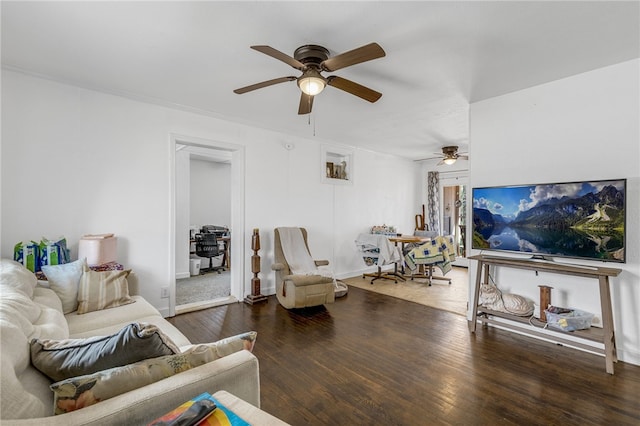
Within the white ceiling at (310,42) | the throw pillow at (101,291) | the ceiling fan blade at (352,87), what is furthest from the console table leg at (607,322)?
the throw pillow at (101,291)

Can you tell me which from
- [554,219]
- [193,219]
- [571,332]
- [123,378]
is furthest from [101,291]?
[193,219]

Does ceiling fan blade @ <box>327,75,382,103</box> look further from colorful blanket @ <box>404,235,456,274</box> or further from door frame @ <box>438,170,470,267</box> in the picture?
door frame @ <box>438,170,470,267</box>

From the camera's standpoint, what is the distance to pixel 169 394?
107cm

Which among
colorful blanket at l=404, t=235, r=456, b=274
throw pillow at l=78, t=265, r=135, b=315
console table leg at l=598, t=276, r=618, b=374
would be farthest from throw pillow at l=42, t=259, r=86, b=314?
colorful blanket at l=404, t=235, r=456, b=274

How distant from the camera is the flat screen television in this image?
256 centimetres

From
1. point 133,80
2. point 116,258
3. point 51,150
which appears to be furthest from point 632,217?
point 51,150

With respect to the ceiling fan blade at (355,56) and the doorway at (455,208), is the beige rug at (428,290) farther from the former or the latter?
the ceiling fan blade at (355,56)

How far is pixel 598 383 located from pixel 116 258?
4543 mm

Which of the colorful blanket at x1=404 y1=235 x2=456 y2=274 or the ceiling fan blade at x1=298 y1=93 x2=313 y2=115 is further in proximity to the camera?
the colorful blanket at x1=404 y1=235 x2=456 y2=274

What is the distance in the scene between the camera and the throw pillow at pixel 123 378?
964mm

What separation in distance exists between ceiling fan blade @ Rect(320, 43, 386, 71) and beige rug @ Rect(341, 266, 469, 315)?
3262mm

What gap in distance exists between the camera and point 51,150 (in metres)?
2.94

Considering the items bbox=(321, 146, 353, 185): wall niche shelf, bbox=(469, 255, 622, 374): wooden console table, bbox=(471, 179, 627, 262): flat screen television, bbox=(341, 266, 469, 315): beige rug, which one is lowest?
bbox=(341, 266, 469, 315): beige rug

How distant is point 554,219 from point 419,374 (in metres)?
1.98
